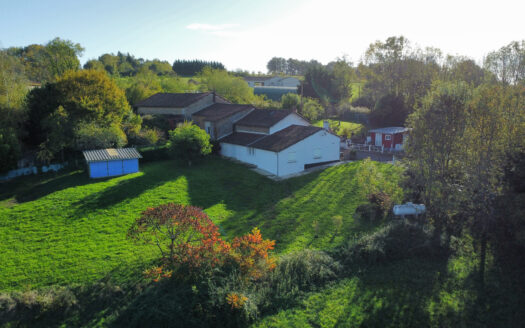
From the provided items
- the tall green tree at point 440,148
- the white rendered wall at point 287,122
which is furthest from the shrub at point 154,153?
the tall green tree at point 440,148

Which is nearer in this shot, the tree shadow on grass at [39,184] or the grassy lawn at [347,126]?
the tree shadow on grass at [39,184]

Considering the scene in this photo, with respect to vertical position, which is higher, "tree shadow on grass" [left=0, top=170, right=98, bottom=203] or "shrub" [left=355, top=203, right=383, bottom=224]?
"tree shadow on grass" [left=0, top=170, right=98, bottom=203]

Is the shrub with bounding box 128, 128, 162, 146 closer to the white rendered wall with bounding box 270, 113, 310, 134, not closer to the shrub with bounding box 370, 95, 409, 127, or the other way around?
the white rendered wall with bounding box 270, 113, 310, 134

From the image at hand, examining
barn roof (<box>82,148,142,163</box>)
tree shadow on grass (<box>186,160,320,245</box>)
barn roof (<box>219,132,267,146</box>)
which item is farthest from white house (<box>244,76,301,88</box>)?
barn roof (<box>82,148,142,163</box>)

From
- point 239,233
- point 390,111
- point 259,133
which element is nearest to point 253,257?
point 239,233

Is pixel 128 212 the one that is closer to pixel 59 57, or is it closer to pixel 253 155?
pixel 253 155

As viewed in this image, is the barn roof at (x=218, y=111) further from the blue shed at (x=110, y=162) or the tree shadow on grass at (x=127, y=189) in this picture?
the blue shed at (x=110, y=162)

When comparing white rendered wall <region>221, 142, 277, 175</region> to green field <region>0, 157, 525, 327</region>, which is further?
white rendered wall <region>221, 142, 277, 175</region>
